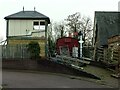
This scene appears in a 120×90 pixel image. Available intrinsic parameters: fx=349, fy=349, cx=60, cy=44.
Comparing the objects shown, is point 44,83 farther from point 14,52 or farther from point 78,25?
point 78,25

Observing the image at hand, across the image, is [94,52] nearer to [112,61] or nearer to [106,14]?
[106,14]

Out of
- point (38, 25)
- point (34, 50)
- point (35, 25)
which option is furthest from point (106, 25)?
point (34, 50)

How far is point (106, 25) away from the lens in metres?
46.2

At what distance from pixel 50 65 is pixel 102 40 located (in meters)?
15.0

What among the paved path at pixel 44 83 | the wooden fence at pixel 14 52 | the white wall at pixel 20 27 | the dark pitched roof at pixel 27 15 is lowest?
the paved path at pixel 44 83

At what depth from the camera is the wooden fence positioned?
36688 millimetres

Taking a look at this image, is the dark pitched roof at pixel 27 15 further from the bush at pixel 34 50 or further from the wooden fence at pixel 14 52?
the bush at pixel 34 50

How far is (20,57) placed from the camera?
36500 mm

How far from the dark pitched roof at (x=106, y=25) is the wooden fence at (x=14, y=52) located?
11744 mm

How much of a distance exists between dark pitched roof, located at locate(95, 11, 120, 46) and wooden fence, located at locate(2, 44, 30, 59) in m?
11.7

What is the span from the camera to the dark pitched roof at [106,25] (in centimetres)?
4494

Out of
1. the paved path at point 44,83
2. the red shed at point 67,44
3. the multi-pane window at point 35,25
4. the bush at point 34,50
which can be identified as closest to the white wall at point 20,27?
the multi-pane window at point 35,25

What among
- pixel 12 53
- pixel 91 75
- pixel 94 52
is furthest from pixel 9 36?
pixel 91 75

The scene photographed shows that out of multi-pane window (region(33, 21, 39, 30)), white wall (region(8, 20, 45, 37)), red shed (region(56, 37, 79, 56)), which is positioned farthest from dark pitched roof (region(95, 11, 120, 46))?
white wall (region(8, 20, 45, 37))
